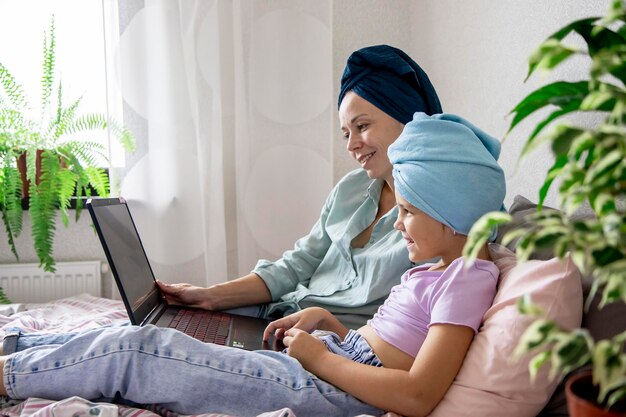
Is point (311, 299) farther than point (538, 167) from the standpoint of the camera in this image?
Yes

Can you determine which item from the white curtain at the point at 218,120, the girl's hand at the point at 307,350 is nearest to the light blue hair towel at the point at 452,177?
the girl's hand at the point at 307,350

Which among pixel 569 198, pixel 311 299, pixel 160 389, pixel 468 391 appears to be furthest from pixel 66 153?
pixel 569 198

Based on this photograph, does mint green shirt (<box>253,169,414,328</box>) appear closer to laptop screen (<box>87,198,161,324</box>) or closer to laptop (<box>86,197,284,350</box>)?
laptop (<box>86,197,284,350</box>)

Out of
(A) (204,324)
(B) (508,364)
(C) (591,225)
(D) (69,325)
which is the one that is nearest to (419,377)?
(B) (508,364)

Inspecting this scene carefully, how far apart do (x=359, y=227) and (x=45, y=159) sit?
1.21 metres

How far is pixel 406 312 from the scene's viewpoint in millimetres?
1178

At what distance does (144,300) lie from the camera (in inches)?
61.2

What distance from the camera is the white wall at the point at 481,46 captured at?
1.44m

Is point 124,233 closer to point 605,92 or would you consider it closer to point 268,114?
point 268,114

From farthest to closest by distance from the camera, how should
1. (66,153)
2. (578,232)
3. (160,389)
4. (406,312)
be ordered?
1. (66,153)
2. (406,312)
3. (160,389)
4. (578,232)

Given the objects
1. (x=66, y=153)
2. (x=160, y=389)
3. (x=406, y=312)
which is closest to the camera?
(x=160, y=389)

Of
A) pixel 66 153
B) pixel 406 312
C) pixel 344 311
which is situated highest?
pixel 66 153

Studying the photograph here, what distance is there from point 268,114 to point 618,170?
198 centimetres

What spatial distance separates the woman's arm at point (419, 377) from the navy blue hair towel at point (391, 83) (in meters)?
0.71
